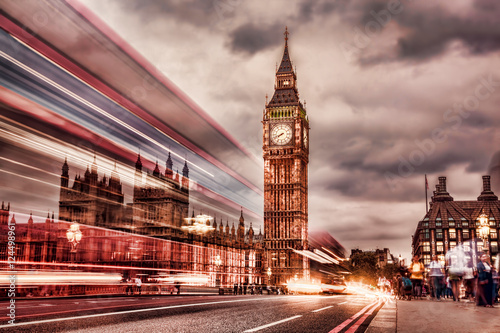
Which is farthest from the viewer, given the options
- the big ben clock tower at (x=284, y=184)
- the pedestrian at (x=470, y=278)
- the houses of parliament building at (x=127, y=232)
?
the big ben clock tower at (x=284, y=184)

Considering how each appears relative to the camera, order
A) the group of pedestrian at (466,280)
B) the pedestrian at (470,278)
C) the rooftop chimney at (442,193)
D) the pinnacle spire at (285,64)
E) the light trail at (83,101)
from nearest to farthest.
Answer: the light trail at (83,101)
the group of pedestrian at (466,280)
the pedestrian at (470,278)
the pinnacle spire at (285,64)
the rooftop chimney at (442,193)

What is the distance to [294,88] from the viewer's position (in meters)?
124

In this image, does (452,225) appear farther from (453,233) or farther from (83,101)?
(83,101)

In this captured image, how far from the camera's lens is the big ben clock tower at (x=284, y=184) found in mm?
114438

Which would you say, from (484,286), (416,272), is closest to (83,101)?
(484,286)

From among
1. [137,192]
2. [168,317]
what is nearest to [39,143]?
[168,317]

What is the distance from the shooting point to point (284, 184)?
118 m

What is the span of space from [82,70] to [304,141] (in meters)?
106

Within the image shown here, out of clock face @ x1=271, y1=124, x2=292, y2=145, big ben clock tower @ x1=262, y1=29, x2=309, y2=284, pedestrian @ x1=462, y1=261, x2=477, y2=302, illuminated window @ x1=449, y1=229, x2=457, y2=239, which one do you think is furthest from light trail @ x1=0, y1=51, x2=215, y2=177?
illuminated window @ x1=449, y1=229, x2=457, y2=239

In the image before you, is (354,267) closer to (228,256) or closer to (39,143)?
(228,256)

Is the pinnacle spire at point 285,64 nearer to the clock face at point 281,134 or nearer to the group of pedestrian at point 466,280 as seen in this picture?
the clock face at point 281,134

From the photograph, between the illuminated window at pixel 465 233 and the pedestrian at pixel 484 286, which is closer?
the pedestrian at pixel 484 286

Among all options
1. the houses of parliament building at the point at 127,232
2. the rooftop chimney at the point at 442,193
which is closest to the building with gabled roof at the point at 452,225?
the rooftop chimney at the point at 442,193

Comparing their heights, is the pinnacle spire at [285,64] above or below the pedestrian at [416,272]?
above
